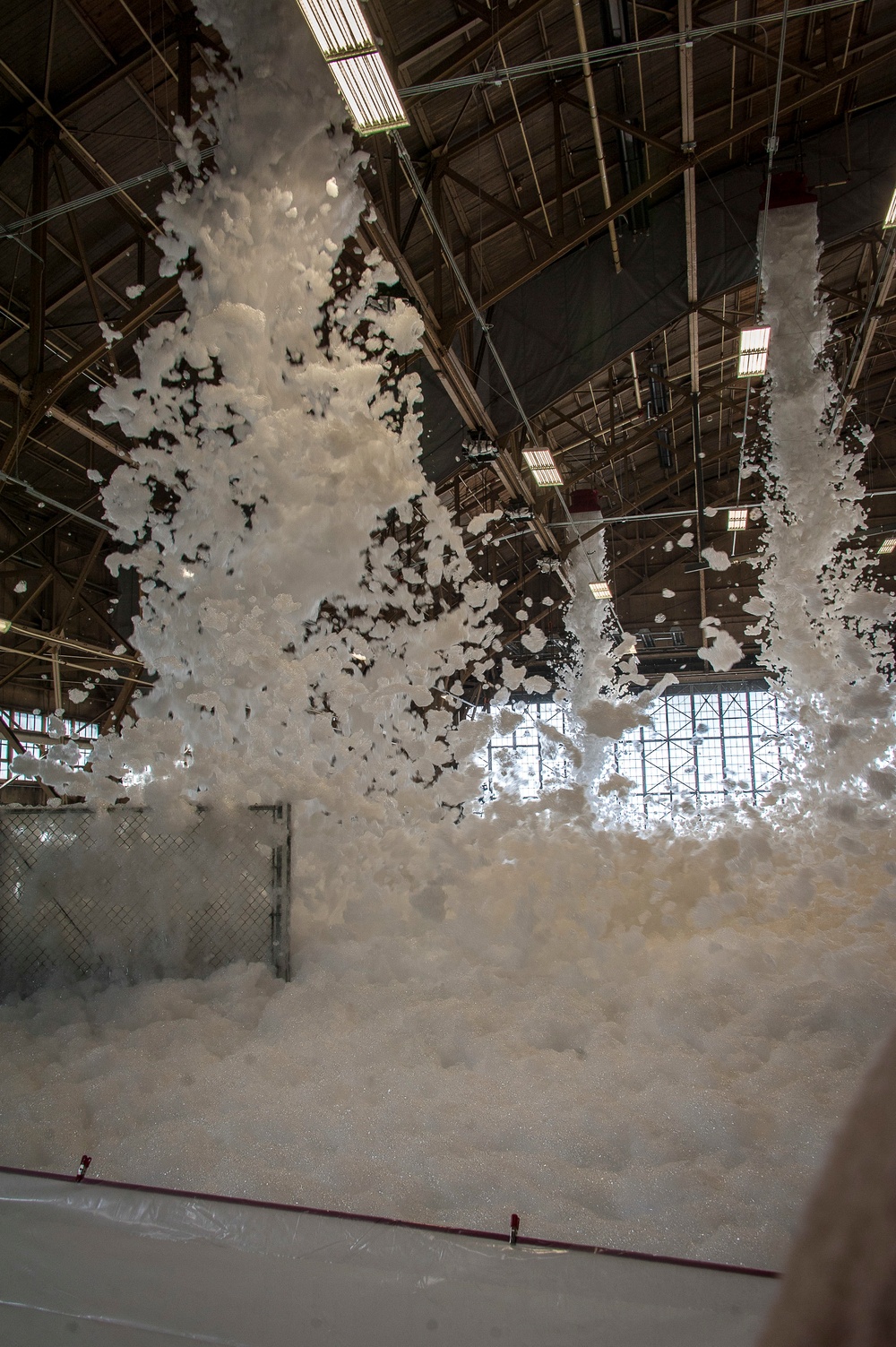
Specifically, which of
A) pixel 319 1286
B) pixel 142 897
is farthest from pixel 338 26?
pixel 319 1286

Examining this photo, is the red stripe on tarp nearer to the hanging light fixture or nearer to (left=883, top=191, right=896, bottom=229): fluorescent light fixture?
(left=883, top=191, right=896, bottom=229): fluorescent light fixture

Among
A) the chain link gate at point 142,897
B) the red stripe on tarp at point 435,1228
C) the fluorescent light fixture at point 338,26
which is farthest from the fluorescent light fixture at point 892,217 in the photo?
the red stripe on tarp at point 435,1228

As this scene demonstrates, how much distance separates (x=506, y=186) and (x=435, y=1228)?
12917 mm

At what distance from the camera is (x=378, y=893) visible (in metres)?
7.40

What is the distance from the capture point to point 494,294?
11266 mm

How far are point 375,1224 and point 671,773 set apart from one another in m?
25.6

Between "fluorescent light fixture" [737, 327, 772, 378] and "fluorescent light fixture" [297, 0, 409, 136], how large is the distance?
18.2 ft

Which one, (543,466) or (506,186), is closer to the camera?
(506,186)

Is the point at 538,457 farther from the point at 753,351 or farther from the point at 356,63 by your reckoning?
the point at 356,63

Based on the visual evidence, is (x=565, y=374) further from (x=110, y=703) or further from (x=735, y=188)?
(x=110, y=703)

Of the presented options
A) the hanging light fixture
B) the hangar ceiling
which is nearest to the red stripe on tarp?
the hangar ceiling

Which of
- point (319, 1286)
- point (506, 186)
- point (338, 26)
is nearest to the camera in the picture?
point (319, 1286)

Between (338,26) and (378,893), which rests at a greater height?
(338,26)

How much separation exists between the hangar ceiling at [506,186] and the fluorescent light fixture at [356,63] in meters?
1.09
